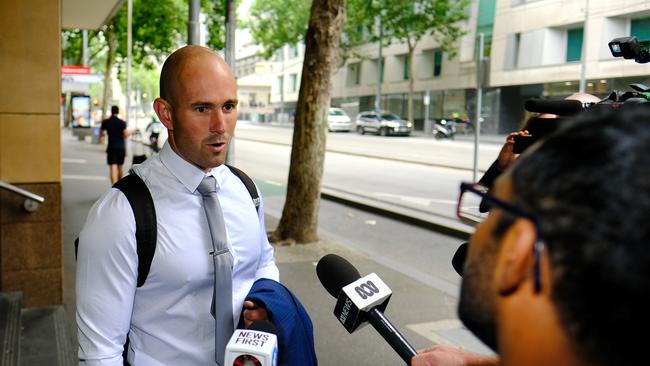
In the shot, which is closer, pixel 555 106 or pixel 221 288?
pixel 555 106

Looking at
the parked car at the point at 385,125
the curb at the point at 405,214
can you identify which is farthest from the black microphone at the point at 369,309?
the parked car at the point at 385,125

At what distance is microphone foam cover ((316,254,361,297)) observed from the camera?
6.12 ft

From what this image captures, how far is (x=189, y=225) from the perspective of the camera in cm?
201

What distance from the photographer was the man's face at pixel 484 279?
0.86m

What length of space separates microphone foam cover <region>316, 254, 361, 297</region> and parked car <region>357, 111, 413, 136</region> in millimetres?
38352

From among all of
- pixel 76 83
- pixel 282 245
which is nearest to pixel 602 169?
pixel 282 245

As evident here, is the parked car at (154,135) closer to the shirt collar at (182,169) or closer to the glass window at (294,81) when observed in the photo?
the shirt collar at (182,169)

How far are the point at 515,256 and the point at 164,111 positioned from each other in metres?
1.62

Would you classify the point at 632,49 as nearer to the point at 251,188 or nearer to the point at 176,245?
the point at 251,188

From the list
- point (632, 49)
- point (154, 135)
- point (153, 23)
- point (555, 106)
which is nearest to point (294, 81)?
point (153, 23)

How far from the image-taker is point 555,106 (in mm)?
→ 1815

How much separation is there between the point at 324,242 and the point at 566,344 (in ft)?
24.9

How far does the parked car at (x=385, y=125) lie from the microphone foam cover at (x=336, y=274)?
126 feet

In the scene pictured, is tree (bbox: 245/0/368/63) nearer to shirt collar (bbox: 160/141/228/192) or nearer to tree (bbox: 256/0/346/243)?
tree (bbox: 256/0/346/243)
